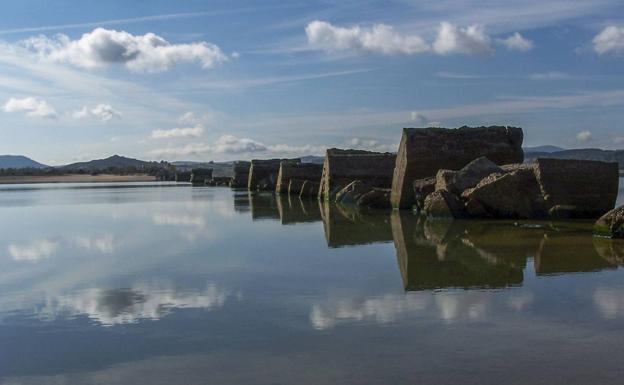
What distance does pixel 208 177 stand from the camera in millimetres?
52844

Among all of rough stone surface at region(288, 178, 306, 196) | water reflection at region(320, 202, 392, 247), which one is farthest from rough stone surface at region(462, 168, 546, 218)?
rough stone surface at region(288, 178, 306, 196)

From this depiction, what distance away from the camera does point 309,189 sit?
2517cm

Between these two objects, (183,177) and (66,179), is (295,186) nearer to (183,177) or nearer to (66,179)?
(183,177)

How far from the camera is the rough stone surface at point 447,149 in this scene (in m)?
16.1

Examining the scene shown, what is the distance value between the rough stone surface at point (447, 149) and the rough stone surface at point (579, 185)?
3522mm

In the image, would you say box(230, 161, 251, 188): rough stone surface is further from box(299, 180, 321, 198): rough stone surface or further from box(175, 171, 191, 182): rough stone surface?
box(175, 171, 191, 182): rough stone surface

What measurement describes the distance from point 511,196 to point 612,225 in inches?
138

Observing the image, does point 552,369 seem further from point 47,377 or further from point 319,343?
point 47,377

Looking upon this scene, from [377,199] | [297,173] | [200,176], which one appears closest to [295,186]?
[297,173]

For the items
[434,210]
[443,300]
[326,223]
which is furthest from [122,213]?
[443,300]

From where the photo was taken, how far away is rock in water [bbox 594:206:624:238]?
955 centimetres

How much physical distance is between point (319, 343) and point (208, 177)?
49.1m

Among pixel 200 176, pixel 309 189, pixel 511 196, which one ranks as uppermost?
pixel 200 176

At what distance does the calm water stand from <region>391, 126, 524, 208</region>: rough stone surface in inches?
214
